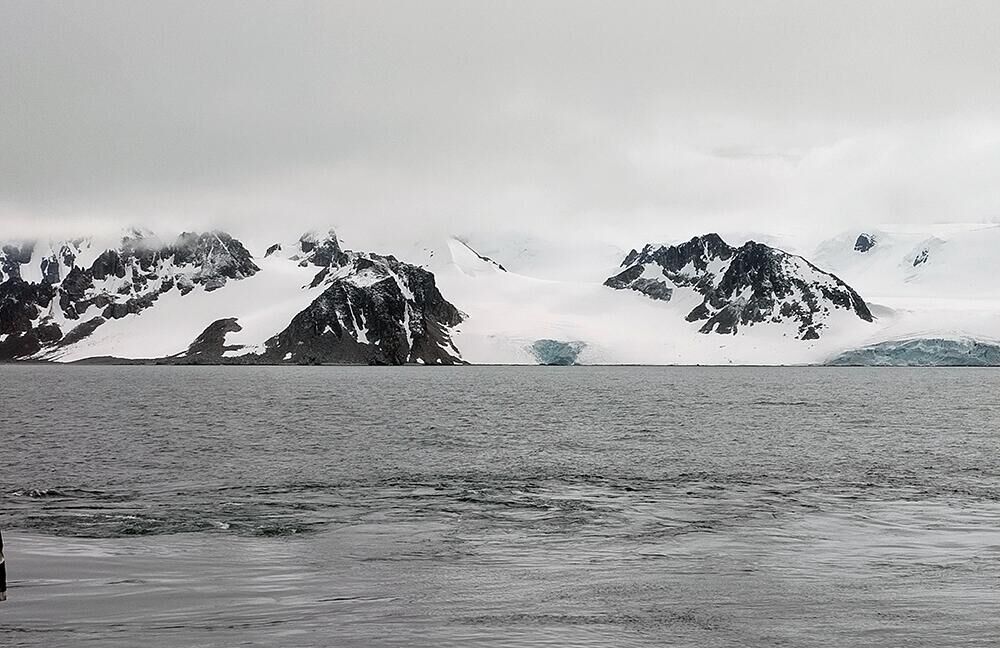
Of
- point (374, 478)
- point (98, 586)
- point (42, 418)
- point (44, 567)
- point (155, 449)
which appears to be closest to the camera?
point (98, 586)

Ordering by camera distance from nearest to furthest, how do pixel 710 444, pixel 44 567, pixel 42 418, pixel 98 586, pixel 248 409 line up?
1. pixel 98 586
2. pixel 44 567
3. pixel 710 444
4. pixel 42 418
5. pixel 248 409

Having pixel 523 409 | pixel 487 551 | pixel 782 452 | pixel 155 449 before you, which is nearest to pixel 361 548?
pixel 487 551

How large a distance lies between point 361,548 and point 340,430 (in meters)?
46.9

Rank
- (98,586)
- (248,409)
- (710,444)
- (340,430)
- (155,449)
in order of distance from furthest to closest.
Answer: (248,409)
(340,430)
(710,444)
(155,449)
(98,586)

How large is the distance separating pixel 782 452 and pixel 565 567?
37335 millimetres

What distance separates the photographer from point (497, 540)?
31141 millimetres

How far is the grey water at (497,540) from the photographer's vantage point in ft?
67.6

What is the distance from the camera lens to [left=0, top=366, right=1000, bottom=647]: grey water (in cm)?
2061

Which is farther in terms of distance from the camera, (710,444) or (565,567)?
(710,444)

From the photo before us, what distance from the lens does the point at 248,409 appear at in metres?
105

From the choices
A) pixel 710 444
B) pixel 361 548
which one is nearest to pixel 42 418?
pixel 710 444

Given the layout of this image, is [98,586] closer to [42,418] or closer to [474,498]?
[474,498]

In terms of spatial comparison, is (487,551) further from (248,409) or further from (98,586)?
(248,409)

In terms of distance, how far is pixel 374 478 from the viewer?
47.4 metres
